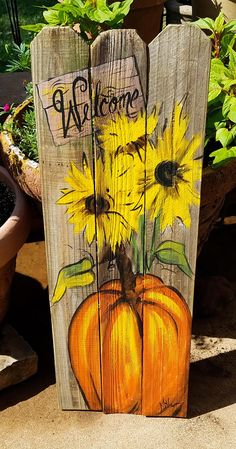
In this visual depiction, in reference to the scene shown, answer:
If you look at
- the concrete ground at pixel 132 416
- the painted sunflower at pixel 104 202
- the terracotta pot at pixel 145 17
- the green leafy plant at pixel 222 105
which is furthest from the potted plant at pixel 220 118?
the terracotta pot at pixel 145 17

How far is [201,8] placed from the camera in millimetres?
3697

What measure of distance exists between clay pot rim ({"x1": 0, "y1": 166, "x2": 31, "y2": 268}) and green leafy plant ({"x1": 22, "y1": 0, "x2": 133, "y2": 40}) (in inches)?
28.7

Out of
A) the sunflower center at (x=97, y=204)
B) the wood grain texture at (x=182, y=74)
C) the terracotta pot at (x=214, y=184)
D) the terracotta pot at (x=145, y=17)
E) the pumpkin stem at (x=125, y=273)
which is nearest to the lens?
the wood grain texture at (x=182, y=74)

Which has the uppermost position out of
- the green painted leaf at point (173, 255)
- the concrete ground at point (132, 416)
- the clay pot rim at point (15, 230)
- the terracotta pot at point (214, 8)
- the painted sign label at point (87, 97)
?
the painted sign label at point (87, 97)

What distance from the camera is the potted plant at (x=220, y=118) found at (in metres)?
2.31

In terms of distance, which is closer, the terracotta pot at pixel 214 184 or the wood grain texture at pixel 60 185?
the wood grain texture at pixel 60 185

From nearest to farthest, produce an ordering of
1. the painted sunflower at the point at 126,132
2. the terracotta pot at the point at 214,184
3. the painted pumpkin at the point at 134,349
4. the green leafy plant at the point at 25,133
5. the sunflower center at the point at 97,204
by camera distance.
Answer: the painted sunflower at the point at 126,132 → the sunflower center at the point at 97,204 → the painted pumpkin at the point at 134,349 → the terracotta pot at the point at 214,184 → the green leafy plant at the point at 25,133

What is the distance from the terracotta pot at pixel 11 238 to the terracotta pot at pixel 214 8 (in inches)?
67.0

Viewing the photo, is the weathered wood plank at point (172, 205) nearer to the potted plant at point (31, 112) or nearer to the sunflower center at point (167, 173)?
the sunflower center at point (167, 173)

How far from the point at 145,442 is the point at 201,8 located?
8.22 ft

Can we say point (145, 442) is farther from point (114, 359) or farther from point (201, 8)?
point (201, 8)

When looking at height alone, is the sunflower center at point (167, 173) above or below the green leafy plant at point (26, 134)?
above

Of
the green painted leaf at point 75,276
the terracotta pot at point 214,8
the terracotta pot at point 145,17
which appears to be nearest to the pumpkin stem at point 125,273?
the green painted leaf at point 75,276

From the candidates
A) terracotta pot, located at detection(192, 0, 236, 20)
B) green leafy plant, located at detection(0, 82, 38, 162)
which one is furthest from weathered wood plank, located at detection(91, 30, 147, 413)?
terracotta pot, located at detection(192, 0, 236, 20)
